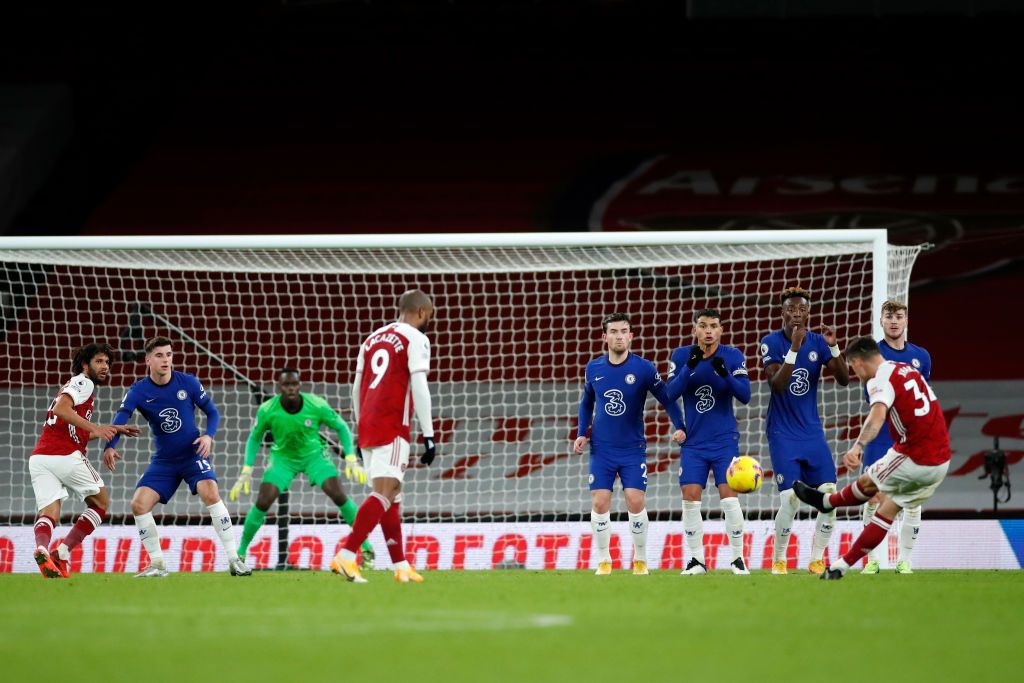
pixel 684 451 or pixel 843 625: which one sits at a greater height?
pixel 684 451

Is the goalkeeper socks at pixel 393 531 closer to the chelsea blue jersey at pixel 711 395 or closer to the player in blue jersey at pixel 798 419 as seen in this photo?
the chelsea blue jersey at pixel 711 395

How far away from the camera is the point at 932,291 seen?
17.6 metres

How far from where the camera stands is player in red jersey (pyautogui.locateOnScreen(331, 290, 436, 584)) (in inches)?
326

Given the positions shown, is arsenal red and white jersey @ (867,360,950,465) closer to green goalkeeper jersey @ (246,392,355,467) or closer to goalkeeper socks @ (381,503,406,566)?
goalkeeper socks @ (381,503,406,566)

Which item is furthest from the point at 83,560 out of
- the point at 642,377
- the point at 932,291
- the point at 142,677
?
the point at 932,291

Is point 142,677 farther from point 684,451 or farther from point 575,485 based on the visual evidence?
point 575,485

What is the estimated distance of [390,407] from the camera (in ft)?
27.6

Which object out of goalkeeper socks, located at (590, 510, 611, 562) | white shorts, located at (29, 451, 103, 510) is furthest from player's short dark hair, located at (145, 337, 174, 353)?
goalkeeper socks, located at (590, 510, 611, 562)

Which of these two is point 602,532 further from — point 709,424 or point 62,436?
point 62,436

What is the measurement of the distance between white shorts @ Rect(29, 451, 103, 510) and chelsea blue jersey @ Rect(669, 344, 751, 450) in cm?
473

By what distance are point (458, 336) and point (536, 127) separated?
6.06 metres

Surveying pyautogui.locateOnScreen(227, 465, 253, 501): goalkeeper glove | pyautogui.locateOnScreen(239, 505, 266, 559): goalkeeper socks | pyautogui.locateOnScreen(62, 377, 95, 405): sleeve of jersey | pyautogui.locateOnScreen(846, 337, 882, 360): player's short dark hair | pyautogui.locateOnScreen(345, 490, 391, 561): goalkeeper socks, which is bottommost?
pyautogui.locateOnScreen(239, 505, 266, 559): goalkeeper socks

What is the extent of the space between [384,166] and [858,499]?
1327cm

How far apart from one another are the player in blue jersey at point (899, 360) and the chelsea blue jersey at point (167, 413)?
529cm
